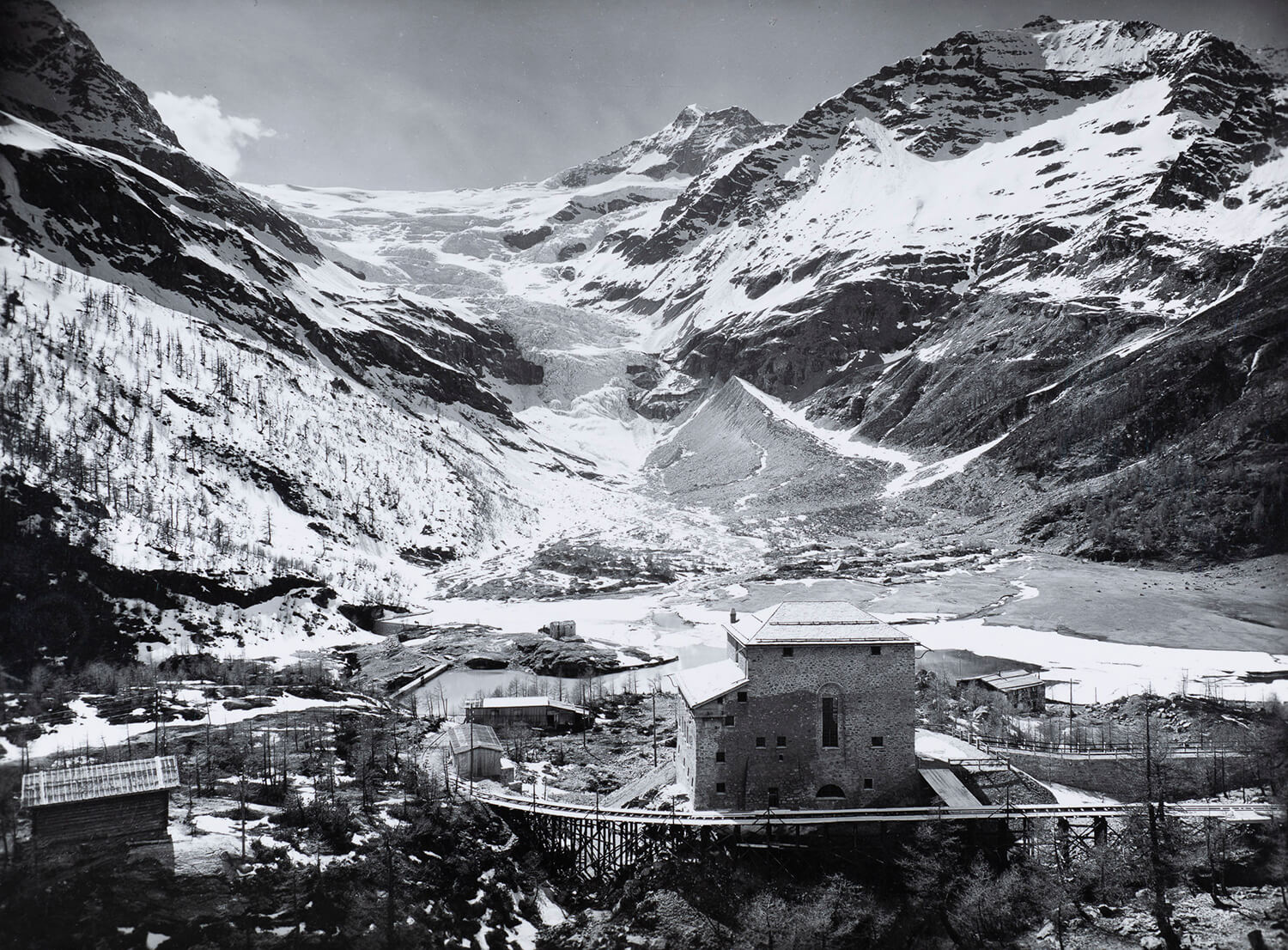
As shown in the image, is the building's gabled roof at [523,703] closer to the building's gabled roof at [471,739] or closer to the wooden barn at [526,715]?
the wooden barn at [526,715]

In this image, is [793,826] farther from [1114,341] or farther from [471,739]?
[1114,341]

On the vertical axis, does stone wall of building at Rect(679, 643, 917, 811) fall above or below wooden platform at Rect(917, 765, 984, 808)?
above

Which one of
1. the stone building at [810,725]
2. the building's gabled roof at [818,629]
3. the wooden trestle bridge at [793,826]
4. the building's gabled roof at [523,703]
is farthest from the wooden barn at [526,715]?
the building's gabled roof at [818,629]

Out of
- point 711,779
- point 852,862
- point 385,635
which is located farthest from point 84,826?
point 385,635

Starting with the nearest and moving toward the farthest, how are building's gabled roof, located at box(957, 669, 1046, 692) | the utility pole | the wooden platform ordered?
the wooden platform, the utility pole, building's gabled roof, located at box(957, 669, 1046, 692)

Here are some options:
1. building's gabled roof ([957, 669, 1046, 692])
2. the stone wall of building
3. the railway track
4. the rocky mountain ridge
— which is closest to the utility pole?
the stone wall of building

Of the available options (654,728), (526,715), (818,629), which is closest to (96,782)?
(818,629)

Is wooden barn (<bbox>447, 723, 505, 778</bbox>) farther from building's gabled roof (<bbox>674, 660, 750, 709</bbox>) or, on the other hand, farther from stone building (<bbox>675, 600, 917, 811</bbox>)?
stone building (<bbox>675, 600, 917, 811</bbox>)
